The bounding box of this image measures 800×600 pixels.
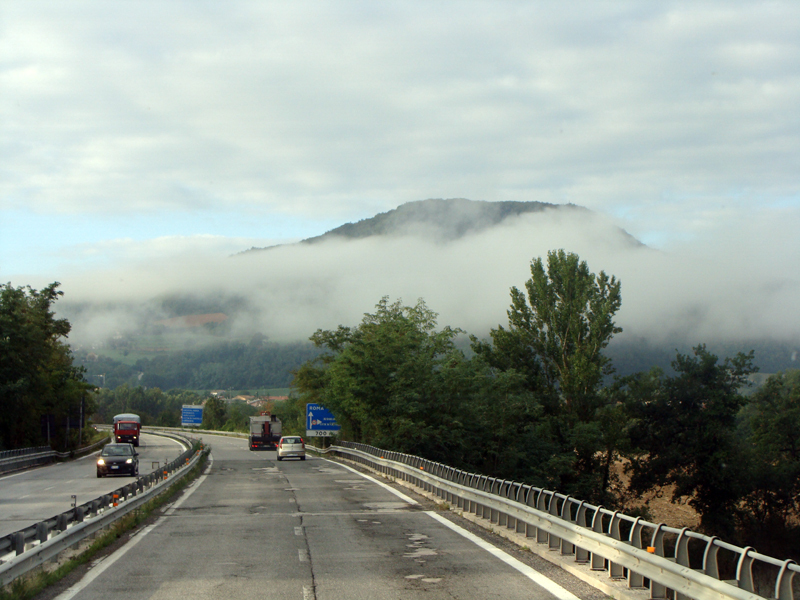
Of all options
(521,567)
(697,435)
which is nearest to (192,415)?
(697,435)

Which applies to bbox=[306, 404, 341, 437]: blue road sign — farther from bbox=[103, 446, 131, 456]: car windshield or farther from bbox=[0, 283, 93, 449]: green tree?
bbox=[103, 446, 131, 456]: car windshield

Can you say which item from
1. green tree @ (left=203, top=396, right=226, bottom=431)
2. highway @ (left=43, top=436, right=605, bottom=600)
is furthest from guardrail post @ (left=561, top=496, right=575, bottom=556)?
green tree @ (left=203, top=396, right=226, bottom=431)

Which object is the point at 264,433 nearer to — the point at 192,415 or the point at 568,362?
the point at 568,362

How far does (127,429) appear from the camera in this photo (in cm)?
7488

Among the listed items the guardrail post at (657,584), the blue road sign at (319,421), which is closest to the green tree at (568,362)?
the blue road sign at (319,421)

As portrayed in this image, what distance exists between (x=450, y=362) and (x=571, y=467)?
12.0 meters

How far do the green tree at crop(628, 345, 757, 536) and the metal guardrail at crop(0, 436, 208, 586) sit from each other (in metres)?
42.7

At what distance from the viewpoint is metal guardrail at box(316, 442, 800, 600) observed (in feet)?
22.0

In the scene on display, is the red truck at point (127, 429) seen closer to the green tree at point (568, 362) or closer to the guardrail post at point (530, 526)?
the green tree at point (568, 362)

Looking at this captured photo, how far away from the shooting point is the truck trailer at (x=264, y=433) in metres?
68.8

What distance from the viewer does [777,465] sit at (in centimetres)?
5447

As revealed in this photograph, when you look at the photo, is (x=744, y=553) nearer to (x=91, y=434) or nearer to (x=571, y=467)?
(x=571, y=467)

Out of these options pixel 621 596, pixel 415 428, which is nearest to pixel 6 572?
pixel 621 596

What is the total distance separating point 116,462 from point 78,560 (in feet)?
85.1
